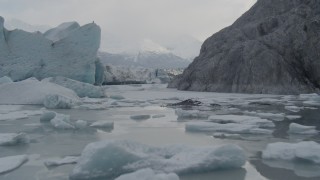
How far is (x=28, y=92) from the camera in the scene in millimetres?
19172

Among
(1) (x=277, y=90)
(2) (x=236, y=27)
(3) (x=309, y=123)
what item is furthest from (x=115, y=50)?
(3) (x=309, y=123)

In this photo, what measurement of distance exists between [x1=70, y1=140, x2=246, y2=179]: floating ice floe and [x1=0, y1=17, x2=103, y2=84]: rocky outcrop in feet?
74.6

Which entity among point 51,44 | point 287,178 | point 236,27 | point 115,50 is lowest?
point 287,178

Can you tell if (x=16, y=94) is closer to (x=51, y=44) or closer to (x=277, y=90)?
(x=51, y=44)

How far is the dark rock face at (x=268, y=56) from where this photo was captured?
1112 inches

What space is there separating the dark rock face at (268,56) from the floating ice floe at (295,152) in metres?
21.8

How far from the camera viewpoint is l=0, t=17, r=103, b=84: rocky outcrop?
27.1 meters

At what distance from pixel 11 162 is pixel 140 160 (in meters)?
1.95

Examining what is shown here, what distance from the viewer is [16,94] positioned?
19094 millimetres

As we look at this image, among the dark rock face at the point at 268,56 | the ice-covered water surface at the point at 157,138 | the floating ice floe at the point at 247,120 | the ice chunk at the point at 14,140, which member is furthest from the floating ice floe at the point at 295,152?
the dark rock face at the point at 268,56

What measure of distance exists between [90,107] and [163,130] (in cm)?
748

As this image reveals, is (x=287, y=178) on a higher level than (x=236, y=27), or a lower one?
lower

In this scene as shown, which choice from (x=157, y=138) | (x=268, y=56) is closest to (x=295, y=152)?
(x=157, y=138)

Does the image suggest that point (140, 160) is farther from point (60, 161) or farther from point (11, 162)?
point (11, 162)
